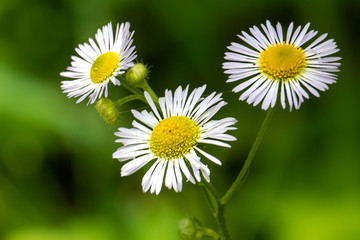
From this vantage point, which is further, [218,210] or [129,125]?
[129,125]

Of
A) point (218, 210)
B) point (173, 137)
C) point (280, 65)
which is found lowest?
point (218, 210)

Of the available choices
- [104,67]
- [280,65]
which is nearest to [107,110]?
[104,67]

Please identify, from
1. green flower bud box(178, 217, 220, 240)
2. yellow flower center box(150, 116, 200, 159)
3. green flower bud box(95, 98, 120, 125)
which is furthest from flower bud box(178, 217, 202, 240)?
green flower bud box(95, 98, 120, 125)

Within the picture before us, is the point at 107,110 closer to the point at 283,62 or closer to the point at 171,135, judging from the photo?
the point at 171,135

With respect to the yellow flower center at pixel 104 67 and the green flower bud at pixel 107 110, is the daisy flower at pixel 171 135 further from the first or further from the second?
the yellow flower center at pixel 104 67

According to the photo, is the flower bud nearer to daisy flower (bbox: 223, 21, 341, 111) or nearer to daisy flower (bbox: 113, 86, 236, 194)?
daisy flower (bbox: 113, 86, 236, 194)

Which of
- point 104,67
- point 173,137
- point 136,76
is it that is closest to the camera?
point 173,137
